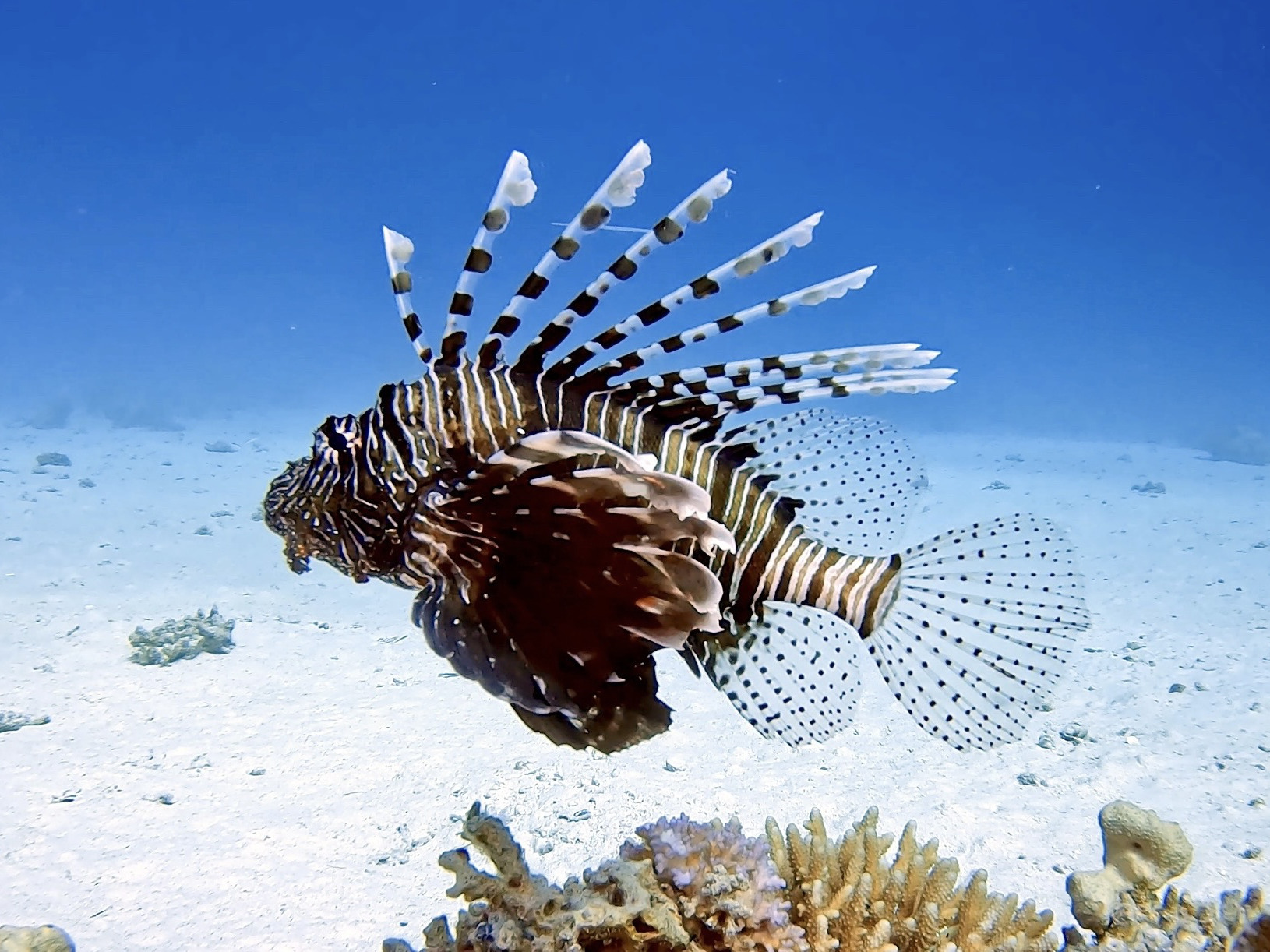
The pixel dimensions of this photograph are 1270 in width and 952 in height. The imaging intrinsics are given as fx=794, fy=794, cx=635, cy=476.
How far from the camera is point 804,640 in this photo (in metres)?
2.53

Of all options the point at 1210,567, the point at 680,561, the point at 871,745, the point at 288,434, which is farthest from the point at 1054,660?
the point at 288,434

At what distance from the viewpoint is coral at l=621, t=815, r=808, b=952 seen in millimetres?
2348

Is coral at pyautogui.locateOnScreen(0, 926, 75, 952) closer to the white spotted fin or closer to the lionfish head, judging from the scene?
the lionfish head

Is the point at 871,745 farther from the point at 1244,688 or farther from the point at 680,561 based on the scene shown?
the point at 680,561

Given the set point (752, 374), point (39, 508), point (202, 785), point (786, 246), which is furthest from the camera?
point (39, 508)

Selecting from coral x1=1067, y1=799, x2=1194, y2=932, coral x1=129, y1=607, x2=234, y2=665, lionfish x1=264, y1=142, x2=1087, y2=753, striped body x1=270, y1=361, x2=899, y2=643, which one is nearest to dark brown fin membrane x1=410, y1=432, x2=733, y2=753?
lionfish x1=264, y1=142, x2=1087, y2=753

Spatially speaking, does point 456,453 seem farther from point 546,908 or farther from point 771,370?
point 546,908

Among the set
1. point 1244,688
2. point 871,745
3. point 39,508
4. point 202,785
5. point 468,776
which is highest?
point 1244,688

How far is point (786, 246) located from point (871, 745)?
4.95 m

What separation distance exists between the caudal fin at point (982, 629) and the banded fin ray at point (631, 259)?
1295 mm

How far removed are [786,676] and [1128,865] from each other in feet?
5.62

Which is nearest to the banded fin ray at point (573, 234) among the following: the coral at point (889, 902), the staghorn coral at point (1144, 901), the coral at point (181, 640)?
the coral at point (889, 902)

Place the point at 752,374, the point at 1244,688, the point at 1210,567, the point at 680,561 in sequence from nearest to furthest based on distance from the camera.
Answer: the point at 680,561
the point at 752,374
the point at 1244,688
the point at 1210,567

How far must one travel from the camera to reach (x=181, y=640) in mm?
7582
